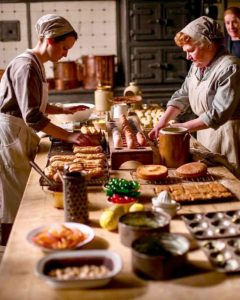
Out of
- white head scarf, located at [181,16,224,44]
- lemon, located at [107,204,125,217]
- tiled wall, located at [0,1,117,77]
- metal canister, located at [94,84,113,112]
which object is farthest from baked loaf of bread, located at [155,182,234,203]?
tiled wall, located at [0,1,117,77]

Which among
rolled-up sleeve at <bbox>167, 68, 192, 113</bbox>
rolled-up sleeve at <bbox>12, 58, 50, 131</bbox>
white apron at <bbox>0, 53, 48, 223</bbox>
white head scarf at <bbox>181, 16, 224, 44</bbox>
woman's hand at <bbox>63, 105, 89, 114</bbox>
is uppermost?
white head scarf at <bbox>181, 16, 224, 44</bbox>

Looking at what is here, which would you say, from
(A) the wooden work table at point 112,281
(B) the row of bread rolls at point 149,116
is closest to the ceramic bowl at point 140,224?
(A) the wooden work table at point 112,281

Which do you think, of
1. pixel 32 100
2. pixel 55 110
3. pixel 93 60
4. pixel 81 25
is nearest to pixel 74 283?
pixel 32 100

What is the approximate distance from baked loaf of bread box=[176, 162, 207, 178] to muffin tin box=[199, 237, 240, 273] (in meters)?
0.76

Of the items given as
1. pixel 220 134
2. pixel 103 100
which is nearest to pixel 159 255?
pixel 220 134

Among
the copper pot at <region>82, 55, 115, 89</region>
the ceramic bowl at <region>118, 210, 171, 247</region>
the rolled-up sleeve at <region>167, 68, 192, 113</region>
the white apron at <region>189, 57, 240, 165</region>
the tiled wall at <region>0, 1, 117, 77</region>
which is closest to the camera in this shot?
the ceramic bowl at <region>118, 210, 171, 247</region>

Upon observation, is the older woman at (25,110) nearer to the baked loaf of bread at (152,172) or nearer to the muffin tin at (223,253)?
the baked loaf of bread at (152,172)

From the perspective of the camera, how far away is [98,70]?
6.12 metres

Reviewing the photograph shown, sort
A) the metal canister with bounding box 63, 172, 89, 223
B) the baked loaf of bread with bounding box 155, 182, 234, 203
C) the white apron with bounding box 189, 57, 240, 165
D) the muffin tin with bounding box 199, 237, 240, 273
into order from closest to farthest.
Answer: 1. the muffin tin with bounding box 199, 237, 240, 273
2. the metal canister with bounding box 63, 172, 89, 223
3. the baked loaf of bread with bounding box 155, 182, 234, 203
4. the white apron with bounding box 189, 57, 240, 165

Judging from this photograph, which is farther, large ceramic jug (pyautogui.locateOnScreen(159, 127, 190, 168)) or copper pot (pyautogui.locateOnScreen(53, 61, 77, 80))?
copper pot (pyautogui.locateOnScreen(53, 61, 77, 80))

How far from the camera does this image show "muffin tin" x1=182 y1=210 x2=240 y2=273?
1804mm

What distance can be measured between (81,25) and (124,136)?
3.57 meters

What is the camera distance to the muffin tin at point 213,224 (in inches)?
79.5

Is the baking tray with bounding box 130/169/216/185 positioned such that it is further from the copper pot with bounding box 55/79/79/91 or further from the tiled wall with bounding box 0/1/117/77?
the tiled wall with bounding box 0/1/117/77
